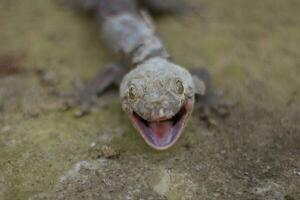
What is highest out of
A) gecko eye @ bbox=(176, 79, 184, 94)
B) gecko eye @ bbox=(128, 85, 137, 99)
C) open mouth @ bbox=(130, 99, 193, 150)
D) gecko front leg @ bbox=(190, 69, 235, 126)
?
gecko eye @ bbox=(176, 79, 184, 94)

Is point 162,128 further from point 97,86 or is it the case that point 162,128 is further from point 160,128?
point 97,86

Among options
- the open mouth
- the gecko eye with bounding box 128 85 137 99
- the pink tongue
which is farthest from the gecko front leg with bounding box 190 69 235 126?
the gecko eye with bounding box 128 85 137 99

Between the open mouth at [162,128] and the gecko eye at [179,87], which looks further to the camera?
the gecko eye at [179,87]

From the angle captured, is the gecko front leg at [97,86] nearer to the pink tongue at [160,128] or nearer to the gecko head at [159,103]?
the gecko head at [159,103]

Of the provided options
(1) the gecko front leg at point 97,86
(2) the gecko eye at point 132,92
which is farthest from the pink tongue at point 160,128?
(1) the gecko front leg at point 97,86

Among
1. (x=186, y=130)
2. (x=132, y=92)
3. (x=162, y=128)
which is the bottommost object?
(x=186, y=130)

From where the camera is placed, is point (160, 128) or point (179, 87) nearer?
point (160, 128)

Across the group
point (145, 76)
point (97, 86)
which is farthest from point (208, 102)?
point (97, 86)

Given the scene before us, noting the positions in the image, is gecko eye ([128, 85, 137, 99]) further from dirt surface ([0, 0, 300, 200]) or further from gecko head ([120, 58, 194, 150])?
dirt surface ([0, 0, 300, 200])
